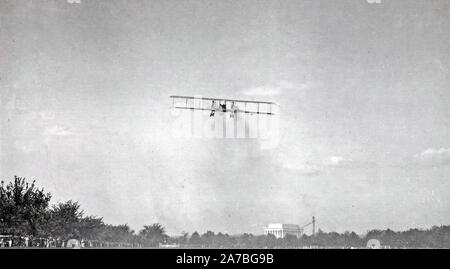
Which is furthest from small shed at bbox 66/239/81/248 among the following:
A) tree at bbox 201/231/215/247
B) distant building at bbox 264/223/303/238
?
distant building at bbox 264/223/303/238

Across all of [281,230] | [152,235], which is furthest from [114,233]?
[281,230]

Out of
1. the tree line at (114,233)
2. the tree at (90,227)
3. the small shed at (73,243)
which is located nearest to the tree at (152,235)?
the tree line at (114,233)

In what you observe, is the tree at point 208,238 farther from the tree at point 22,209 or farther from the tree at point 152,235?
the tree at point 22,209

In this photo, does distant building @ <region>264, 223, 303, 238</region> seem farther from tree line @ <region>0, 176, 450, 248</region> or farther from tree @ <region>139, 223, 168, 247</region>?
tree @ <region>139, 223, 168, 247</region>
